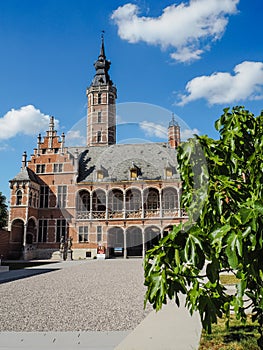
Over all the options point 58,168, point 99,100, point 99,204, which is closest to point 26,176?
point 58,168

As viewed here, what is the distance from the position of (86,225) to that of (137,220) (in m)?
5.00

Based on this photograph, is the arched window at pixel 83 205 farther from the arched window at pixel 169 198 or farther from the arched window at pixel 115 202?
the arched window at pixel 169 198

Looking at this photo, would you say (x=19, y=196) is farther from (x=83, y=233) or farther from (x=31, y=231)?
(x=83, y=233)

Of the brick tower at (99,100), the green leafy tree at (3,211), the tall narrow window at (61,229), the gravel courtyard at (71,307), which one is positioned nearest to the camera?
the gravel courtyard at (71,307)

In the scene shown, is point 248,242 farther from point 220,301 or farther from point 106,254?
point 106,254

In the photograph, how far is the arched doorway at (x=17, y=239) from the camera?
89.2 ft

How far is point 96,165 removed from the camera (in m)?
30.7

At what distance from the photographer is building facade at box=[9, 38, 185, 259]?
28.0 m

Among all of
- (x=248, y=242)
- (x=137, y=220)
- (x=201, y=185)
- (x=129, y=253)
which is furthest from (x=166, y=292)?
(x=129, y=253)

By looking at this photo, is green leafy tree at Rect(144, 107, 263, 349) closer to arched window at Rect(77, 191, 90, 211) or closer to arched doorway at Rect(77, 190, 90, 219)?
arched doorway at Rect(77, 190, 90, 219)

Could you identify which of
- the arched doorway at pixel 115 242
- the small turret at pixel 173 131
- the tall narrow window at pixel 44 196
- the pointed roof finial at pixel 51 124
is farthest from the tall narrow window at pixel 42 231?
the small turret at pixel 173 131

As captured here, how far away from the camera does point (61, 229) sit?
1145 inches

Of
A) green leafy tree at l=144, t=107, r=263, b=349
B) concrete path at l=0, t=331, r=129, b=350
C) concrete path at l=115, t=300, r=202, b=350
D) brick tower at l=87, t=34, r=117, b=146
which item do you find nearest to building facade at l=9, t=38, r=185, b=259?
brick tower at l=87, t=34, r=117, b=146

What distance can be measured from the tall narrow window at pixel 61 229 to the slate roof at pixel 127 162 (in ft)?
14.8
